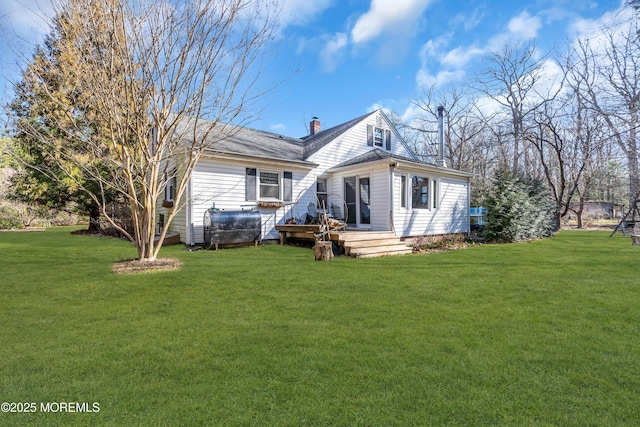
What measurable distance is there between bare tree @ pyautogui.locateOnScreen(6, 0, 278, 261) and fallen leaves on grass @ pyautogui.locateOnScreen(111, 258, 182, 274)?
236 millimetres

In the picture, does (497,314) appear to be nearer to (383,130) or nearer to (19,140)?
(383,130)

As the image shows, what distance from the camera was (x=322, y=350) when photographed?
250 cm

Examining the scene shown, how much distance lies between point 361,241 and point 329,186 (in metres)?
4.21

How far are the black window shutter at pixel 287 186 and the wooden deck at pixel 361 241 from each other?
1470 millimetres

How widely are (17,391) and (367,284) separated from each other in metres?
3.89

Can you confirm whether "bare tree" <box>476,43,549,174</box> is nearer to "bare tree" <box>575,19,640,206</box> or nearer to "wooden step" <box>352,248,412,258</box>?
"bare tree" <box>575,19,640,206</box>

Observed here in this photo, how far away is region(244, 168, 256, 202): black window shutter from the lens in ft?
33.3

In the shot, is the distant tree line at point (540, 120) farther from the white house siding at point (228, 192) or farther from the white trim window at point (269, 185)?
the white trim window at point (269, 185)

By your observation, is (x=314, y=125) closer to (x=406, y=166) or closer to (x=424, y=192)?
(x=424, y=192)

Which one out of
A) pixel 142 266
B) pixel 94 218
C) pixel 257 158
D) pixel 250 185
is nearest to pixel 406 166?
pixel 257 158

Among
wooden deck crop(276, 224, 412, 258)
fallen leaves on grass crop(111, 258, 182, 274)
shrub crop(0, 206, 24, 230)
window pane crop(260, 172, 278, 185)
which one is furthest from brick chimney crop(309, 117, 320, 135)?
shrub crop(0, 206, 24, 230)

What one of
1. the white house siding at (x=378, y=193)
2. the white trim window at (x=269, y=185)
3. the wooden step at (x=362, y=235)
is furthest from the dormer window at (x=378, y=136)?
the wooden step at (x=362, y=235)

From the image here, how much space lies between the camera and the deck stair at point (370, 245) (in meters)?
7.78

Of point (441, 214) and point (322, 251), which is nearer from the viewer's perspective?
point (322, 251)
